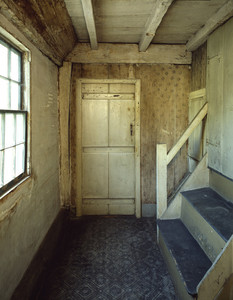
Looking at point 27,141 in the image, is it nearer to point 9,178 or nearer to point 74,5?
point 9,178

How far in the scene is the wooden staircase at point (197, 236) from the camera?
168 cm

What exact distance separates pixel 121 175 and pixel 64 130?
1.16 m

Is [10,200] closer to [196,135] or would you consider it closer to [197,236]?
[197,236]

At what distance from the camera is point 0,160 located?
174 centimetres

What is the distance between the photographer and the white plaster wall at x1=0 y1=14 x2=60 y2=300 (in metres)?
1.71

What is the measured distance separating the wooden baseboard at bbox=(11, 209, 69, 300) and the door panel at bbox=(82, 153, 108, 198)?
0.62 m

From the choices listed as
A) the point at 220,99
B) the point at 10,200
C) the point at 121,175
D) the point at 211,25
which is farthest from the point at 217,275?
the point at 211,25

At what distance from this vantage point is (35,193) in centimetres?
239

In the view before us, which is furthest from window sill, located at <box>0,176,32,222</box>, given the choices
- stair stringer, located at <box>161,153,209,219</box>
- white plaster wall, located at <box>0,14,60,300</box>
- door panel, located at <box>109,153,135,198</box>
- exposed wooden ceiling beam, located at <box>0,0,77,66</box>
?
door panel, located at <box>109,153,135,198</box>

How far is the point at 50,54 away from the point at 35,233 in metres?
2.03

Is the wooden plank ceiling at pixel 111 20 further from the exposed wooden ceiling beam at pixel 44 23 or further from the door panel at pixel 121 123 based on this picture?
the door panel at pixel 121 123

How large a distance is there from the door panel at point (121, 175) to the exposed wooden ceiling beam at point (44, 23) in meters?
1.72

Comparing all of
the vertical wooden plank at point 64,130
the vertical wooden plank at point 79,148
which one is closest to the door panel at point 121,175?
the vertical wooden plank at point 79,148

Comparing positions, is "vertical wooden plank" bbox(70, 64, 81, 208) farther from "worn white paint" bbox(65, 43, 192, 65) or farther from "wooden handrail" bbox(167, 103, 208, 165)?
"wooden handrail" bbox(167, 103, 208, 165)
